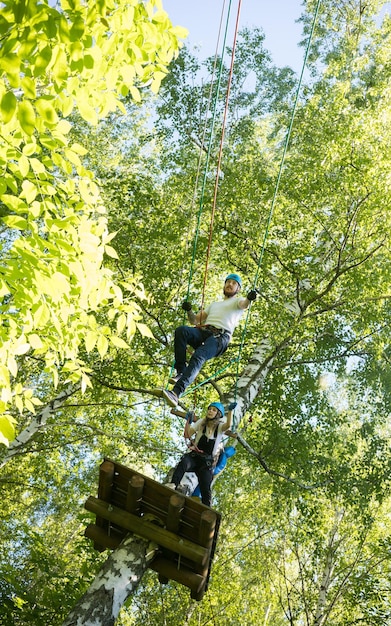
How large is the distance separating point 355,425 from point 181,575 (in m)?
13.1

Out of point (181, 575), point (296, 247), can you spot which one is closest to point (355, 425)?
point (296, 247)

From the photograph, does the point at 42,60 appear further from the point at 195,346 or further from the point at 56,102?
the point at 195,346

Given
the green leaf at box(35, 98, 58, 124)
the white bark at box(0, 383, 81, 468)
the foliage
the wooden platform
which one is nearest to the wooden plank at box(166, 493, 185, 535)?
the wooden platform

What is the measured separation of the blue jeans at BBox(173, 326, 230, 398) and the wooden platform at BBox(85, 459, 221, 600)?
111cm

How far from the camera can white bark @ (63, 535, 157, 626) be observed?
4.14m

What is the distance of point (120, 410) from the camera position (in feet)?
35.6

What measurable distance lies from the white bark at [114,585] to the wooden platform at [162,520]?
146 mm

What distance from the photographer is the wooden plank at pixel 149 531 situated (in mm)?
4402

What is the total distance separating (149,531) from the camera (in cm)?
456

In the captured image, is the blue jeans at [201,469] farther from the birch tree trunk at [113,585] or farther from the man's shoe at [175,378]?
the birch tree trunk at [113,585]

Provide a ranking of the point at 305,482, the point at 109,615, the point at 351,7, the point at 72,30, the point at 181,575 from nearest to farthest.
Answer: the point at 72,30
the point at 109,615
the point at 181,575
the point at 305,482
the point at 351,7

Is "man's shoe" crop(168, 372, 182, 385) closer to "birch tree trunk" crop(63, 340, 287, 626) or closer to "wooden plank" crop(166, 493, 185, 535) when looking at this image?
"wooden plank" crop(166, 493, 185, 535)

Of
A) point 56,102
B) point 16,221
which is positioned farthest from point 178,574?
point 56,102

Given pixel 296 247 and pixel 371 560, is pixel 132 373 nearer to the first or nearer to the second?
pixel 296 247
